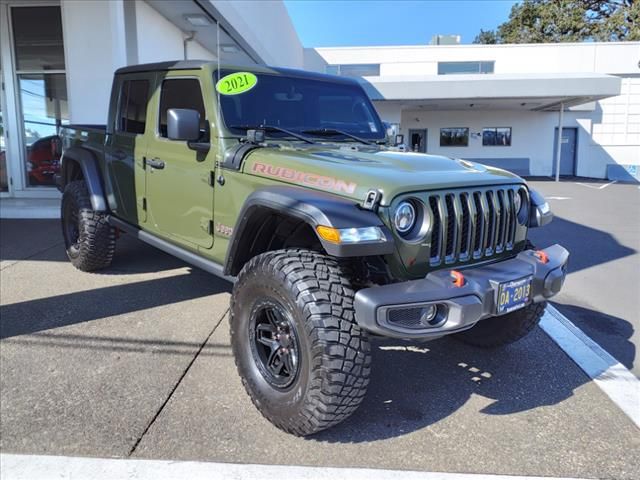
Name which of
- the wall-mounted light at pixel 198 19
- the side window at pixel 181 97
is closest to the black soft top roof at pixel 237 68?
the side window at pixel 181 97

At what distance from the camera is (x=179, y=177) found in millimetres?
4043

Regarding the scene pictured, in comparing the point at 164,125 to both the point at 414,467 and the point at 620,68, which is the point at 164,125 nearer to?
the point at 414,467

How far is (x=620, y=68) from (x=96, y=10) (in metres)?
27.1

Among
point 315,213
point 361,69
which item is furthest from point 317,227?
point 361,69

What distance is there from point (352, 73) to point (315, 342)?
93.9 feet

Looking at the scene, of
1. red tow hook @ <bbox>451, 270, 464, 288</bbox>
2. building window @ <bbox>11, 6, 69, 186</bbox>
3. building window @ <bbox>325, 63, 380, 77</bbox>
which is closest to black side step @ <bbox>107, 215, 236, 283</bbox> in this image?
red tow hook @ <bbox>451, 270, 464, 288</bbox>

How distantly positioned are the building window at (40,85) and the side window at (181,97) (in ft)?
20.2

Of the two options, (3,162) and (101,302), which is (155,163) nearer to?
(101,302)

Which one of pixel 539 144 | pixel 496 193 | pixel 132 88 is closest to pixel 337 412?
pixel 496 193

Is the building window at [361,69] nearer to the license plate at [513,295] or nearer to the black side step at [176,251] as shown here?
the black side step at [176,251]

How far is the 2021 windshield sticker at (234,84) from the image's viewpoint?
12.2 feet

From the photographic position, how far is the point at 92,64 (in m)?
8.79

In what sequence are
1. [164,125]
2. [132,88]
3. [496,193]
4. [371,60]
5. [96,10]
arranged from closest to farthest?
[496,193], [164,125], [132,88], [96,10], [371,60]

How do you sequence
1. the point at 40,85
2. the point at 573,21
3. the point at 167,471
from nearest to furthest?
the point at 167,471 → the point at 40,85 → the point at 573,21
